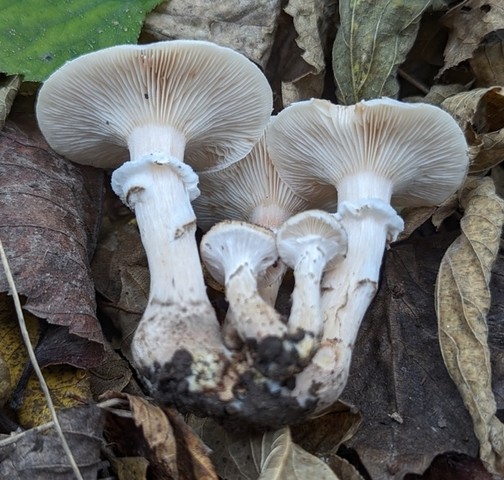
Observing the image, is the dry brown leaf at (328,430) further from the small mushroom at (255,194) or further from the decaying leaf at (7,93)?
the decaying leaf at (7,93)

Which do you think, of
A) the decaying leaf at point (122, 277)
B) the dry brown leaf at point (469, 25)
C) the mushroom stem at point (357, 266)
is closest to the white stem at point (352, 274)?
the mushroom stem at point (357, 266)

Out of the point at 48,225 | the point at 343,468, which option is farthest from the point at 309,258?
the point at 48,225

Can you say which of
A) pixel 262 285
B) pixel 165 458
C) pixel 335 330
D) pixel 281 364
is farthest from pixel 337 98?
pixel 165 458

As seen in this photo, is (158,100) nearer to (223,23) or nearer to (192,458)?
(223,23)

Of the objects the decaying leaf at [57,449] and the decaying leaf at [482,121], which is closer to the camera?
the decaying leaf at [57,449]

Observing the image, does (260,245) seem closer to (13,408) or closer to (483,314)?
(483,314)

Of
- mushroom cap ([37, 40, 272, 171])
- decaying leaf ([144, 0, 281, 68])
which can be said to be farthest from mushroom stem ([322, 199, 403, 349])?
decaying leaf ([144, 0, 281, 68])
